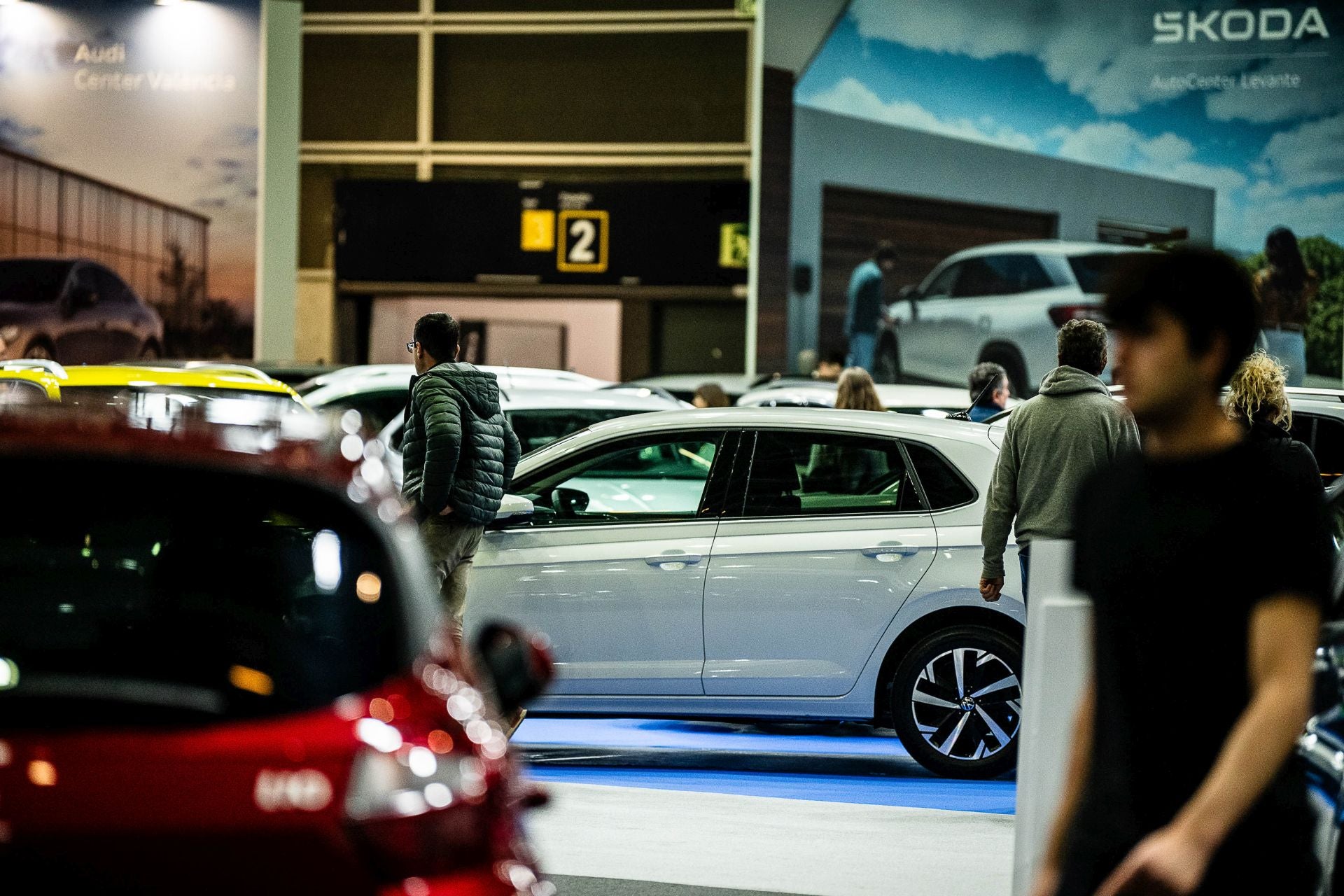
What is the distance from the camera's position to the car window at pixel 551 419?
453 inches

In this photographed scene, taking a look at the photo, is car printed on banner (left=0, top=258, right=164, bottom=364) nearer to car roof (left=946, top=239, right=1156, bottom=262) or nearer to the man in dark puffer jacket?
car roof (left=946, top=239, right=1156, bottom=262)

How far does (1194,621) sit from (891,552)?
507 centimetres

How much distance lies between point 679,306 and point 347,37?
6.42 m

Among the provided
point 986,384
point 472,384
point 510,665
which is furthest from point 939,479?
point 510,665

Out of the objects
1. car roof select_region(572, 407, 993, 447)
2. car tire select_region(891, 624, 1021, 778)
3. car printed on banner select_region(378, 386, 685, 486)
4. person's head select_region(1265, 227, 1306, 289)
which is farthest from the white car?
car tire select_region(891, 624, 1021, 778)

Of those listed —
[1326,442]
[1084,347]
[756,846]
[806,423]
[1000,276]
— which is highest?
[1000,276]

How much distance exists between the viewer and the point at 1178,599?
242cm

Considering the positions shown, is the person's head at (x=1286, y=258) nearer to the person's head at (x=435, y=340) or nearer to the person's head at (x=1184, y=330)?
the person's head at (x=435, y=340)

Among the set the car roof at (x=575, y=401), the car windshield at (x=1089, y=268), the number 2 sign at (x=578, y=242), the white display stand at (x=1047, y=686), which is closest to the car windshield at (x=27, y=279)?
the number 2 sign at (x=578, y=242)

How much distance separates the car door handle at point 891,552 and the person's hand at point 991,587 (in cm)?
44

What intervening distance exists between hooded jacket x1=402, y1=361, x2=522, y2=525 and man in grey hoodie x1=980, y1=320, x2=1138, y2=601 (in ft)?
6.94

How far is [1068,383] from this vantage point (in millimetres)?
7023

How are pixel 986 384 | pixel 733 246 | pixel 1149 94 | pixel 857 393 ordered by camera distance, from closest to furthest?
pixel 986 384 → pixel 857 393 → pixel 1149 94 → pixel 733 246

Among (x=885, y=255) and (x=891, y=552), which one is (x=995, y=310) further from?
(x=891, y=552)
